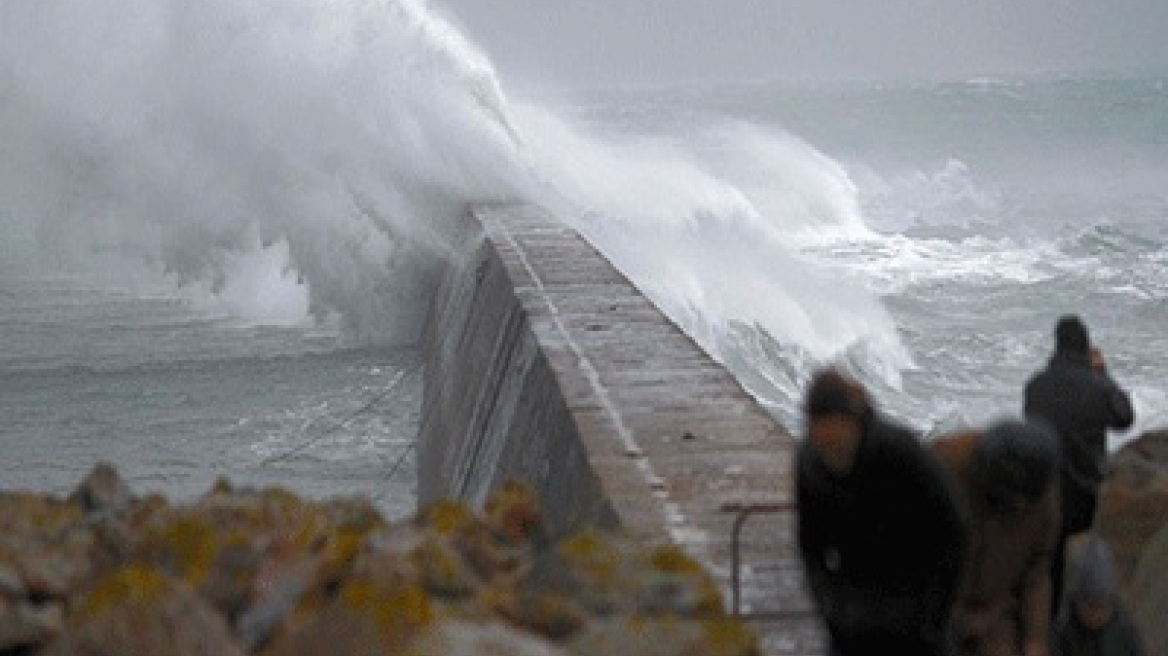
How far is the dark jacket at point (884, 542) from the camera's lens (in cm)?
339

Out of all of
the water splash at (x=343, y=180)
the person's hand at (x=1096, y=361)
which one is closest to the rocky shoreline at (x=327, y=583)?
the person's hand at (x=1096, y=361)

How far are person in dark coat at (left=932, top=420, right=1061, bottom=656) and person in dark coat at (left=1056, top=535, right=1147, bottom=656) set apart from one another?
289 millimetres

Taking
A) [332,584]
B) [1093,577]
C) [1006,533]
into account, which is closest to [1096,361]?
[1093,577]

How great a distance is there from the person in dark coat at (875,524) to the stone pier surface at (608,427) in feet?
4.75

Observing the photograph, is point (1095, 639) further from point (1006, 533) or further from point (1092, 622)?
point (1006, 533)

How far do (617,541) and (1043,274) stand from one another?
2315cm

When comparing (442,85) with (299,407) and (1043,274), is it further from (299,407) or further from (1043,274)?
(1043,274)

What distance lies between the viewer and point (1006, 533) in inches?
152

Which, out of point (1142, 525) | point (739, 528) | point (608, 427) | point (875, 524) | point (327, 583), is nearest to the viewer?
point (875, 524)

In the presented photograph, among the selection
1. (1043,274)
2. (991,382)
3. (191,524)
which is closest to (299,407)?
(991,382)

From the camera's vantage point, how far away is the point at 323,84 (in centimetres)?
2119

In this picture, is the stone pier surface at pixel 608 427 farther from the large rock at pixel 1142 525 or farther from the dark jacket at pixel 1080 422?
the large rock at pixel 1142 525

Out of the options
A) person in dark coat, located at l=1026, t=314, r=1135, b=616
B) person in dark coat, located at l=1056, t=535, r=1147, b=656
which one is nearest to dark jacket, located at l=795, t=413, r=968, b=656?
person in dark coat, located at l=1056, t=535, r=1147, b=656

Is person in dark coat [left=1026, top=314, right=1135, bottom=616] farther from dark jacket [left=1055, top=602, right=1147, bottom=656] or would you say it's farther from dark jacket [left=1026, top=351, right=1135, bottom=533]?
dark jacket [left=1055, top=602, right=1147, bottom=656]
